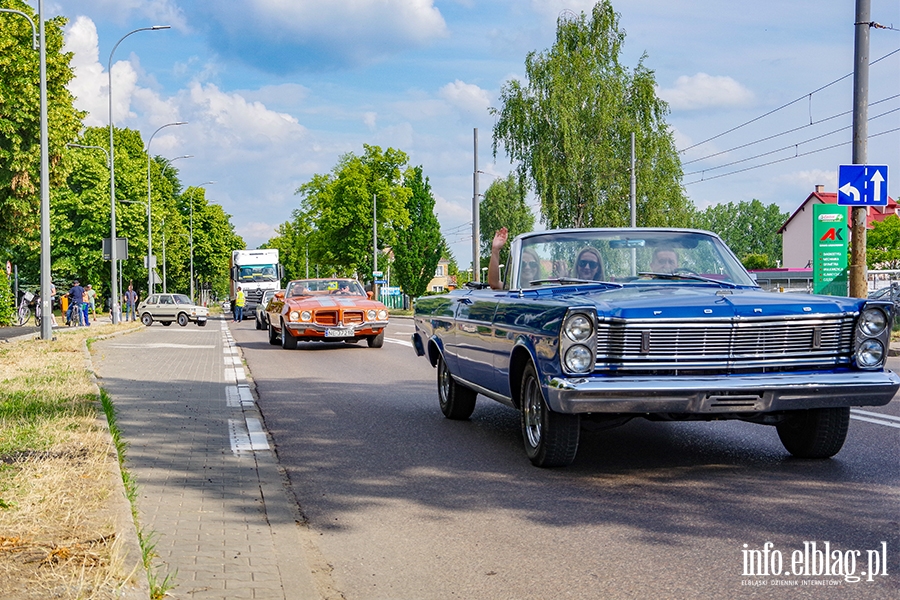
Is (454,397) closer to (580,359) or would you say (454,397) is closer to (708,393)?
(580,359)

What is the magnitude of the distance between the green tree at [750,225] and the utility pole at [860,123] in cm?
13876

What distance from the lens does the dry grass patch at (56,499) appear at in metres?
4.00

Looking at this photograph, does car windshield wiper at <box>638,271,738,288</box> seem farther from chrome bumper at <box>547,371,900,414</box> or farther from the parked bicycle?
the parked bicycle

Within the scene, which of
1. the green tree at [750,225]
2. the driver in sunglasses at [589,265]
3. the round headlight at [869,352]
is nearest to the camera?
the round headlight at [869,352]

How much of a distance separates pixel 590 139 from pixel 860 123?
1125 inches

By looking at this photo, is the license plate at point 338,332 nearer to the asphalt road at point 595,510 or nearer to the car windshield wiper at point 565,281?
the asphalt road at point 595,510

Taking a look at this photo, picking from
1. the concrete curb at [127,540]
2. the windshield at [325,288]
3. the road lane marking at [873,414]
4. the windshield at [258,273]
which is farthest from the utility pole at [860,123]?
the windshield at [258,273]

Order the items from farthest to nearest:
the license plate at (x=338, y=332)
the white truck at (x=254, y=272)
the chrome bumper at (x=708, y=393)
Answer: the white truck at (x=254, y=272) → the license plate at (x=338, y=332) → the chrome bumper at (x=708, y=393)

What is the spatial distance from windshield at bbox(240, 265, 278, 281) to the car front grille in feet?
157

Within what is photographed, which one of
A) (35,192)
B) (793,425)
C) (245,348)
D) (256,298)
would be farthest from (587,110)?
(793,425)

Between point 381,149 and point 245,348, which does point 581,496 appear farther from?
point 381,149

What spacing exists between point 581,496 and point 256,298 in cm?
4621

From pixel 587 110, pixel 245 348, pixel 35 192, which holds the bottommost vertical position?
pixel 245 348

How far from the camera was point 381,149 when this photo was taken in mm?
75812
